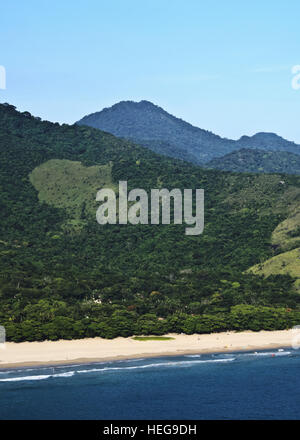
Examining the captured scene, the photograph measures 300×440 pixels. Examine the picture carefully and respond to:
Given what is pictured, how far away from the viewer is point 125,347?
10181 cm

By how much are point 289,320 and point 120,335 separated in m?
30.6

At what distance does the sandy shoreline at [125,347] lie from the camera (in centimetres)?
9531

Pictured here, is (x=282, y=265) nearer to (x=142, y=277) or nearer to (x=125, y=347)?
(x=142, y=277)

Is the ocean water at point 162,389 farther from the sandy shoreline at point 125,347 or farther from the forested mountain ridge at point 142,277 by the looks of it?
the forested mountain ridge at point 142,277

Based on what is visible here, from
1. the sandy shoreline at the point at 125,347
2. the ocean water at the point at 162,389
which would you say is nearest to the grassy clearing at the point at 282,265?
the sandy shoreline at the point at 125,347

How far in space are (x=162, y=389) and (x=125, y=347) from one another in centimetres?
1962

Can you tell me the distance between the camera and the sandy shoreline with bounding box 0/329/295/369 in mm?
95312

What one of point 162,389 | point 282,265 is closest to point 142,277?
point 282,265

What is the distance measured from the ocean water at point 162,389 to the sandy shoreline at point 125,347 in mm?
2477

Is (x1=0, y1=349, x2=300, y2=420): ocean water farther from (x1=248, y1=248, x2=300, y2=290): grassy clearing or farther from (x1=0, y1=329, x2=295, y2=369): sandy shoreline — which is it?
(x1=248, y1=248, x2=300, y2=290): grassy clearing
